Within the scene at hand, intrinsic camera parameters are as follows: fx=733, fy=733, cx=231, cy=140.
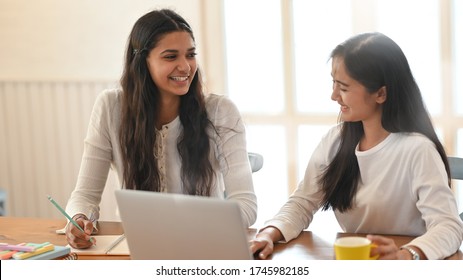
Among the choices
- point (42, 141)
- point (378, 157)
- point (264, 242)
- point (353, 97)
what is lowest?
point (42, 141)

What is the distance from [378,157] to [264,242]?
37 centimetres

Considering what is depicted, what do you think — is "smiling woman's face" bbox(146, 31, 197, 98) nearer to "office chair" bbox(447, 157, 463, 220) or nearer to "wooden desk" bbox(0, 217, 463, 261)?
"wooden desk" bbox(0, 217, 463, 261)

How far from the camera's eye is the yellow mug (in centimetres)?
127

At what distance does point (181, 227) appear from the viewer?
126 centimetres

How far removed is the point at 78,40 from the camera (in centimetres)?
336

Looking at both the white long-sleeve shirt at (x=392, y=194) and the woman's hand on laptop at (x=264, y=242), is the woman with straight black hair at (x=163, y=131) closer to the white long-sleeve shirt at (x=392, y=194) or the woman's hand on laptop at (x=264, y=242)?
the white long-sleeve shirt at (x=392, y=194)

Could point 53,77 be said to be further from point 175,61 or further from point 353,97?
point 353,97

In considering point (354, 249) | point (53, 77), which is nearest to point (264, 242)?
point (354, 249)

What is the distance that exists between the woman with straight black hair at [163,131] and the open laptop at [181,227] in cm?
71

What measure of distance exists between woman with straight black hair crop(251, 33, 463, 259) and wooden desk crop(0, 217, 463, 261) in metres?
0.04

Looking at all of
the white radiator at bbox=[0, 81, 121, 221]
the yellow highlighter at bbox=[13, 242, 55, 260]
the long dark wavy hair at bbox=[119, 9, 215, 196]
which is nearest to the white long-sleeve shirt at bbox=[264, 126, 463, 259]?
the long dark wavy hair at bbox=[119, 9, 215, 196]

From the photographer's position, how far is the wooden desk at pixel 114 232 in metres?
1.55

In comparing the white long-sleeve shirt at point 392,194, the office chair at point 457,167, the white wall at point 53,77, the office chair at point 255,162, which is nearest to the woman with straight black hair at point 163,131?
the office chair at point 255,162
